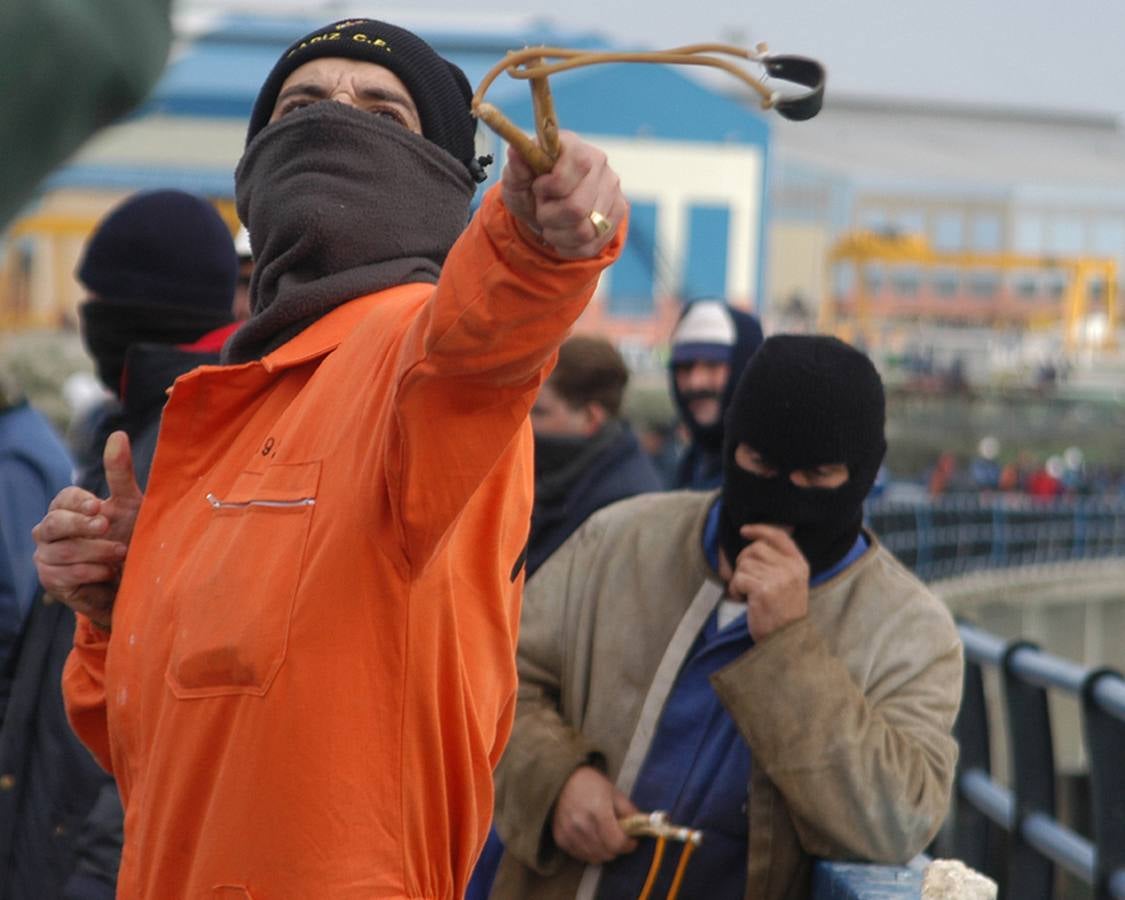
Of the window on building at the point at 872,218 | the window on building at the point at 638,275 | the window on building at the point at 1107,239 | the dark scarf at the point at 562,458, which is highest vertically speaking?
the dark scarf at the point at 562,458

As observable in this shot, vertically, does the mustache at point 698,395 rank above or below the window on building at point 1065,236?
above

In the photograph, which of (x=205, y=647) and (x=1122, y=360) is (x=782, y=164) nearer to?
(x=1122, y=360)

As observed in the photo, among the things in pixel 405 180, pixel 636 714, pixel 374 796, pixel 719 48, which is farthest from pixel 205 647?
pixel 636 714

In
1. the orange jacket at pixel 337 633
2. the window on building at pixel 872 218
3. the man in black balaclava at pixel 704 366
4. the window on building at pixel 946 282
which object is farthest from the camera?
the window on building at pixel 946 282

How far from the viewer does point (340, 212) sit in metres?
2.07

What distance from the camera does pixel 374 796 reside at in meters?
1.92

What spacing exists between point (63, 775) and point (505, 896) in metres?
0.81

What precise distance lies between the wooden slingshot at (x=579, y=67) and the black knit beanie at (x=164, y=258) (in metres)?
2.16

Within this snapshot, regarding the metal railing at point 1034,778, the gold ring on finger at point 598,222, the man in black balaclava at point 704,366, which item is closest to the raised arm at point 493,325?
the gold ring on finger at point 598,222

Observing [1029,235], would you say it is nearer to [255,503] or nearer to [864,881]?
[864,881]

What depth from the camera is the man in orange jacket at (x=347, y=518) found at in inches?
68.2

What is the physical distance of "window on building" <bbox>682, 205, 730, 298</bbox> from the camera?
41531 mm

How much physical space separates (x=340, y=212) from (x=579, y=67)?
780mm

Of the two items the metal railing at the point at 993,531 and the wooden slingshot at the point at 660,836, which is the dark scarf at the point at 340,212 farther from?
the metal railing at the point at 993,531
